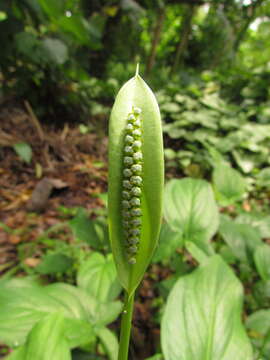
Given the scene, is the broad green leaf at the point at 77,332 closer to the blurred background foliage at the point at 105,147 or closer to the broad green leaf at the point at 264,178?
the blurred background foliage at the point at 105,147

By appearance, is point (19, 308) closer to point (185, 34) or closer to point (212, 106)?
point (212, 106)

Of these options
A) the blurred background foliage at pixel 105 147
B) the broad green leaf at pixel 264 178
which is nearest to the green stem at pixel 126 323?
the blurred background foliage at pixel 105 147

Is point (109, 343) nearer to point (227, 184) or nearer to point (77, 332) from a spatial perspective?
point (77, 332)

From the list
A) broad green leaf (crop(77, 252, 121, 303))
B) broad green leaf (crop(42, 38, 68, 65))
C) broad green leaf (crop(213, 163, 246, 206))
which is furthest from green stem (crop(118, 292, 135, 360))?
broad green leaf (crop(42, 38, 68, 65))

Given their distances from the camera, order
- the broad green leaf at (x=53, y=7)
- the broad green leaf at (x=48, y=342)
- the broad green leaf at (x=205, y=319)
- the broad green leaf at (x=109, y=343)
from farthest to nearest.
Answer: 1. the broad green leaf at (x=53, y=7)
2. the broad green leaf at (x=109, y=343)
3. the broad green leaf at (x=205, y=319)
4. the broad green leaf at (x=48, y=342)

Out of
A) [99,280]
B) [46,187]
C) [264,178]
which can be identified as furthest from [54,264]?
[264,178]

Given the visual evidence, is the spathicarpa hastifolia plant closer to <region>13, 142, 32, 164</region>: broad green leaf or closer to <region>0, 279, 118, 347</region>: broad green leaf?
<region>0, 279, 118, 347</region>: broad green leaf
